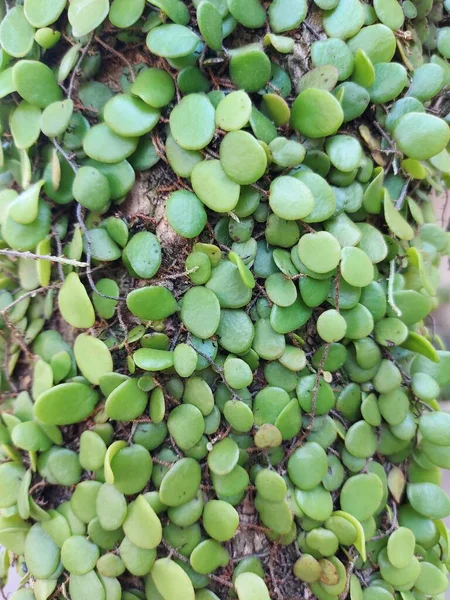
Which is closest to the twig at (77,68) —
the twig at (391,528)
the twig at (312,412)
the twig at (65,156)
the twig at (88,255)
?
the twig at (65,156)

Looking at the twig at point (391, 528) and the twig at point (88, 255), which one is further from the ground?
the twig at point (88, 255)

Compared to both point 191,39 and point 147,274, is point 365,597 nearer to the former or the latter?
point 147,274

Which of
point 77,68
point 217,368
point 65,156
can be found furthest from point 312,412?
point 77,68

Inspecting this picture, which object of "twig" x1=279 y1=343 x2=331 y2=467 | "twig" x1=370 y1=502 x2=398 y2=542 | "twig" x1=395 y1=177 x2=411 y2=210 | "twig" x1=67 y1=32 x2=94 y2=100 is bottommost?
"twig" x1=370 y1=502 x2=398 y2=542

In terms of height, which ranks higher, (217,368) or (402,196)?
(402,196)

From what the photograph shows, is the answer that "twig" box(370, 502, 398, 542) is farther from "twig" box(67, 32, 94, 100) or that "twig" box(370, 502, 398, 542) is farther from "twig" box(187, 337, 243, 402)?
"twig" box(67, 32, 94, 100)

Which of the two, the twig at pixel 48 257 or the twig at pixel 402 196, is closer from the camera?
the twig at pixel 48 257

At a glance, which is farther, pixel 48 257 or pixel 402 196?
pixel 402 196

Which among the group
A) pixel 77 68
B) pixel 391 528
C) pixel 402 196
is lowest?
pixel 391 528

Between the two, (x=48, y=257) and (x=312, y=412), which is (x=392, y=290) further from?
(x=48, y=257)

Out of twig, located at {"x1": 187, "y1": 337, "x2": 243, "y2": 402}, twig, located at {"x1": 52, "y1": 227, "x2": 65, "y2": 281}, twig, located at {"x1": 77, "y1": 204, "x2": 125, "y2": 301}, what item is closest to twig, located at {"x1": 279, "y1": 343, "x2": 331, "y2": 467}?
twig, located at {"x1": 187, "y1": 337, "x2": 243, "y2": 402}

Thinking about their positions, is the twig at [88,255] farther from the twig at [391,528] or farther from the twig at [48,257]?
the twig at [391,528]
